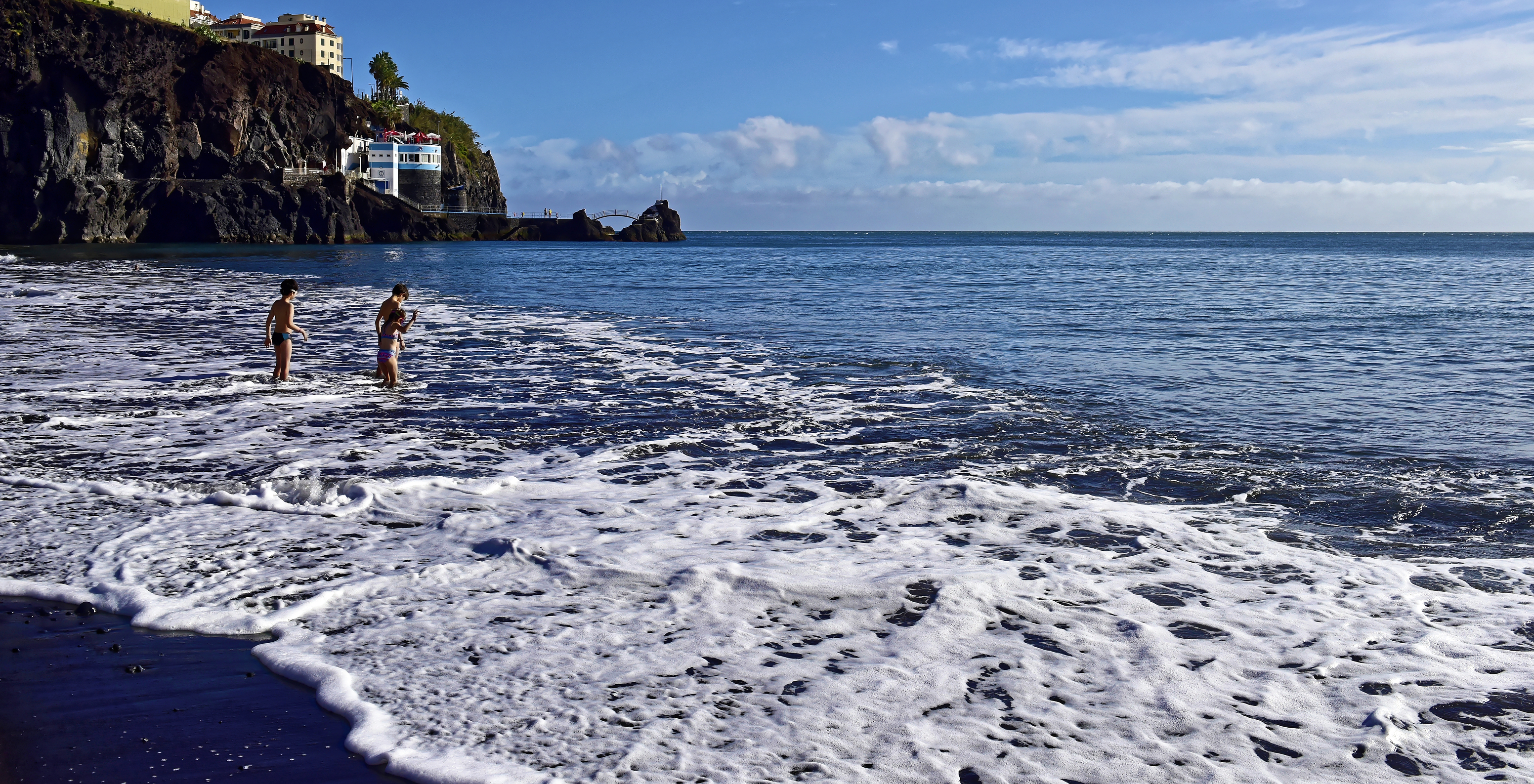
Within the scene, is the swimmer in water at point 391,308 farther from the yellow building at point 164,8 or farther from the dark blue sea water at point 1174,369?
the yellow building at point 164,8

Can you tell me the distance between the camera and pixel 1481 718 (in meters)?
4.70

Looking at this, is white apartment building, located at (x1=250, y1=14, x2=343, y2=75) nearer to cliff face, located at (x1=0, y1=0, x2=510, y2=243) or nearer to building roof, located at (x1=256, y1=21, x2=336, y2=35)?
building roof, located at (x1=256, y1=21, x2=336, y2=35)

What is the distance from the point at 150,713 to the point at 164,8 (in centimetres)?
10335

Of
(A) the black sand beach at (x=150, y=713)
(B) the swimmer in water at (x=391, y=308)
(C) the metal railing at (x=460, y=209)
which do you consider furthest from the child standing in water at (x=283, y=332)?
(C) the metal railing at (x=460, y=209)

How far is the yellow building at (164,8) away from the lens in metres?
83.1

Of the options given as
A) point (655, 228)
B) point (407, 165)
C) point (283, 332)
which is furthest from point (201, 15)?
point (283, 332)

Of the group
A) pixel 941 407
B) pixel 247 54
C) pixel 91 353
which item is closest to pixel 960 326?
pixel 941 407

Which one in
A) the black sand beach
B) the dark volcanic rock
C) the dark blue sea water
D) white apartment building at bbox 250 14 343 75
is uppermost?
white apartment building at bbox 250 14 343 75

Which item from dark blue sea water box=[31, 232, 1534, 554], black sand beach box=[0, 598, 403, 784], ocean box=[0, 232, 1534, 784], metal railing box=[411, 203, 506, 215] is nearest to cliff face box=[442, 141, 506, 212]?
metal railing box=[411, 203, 506, 215]

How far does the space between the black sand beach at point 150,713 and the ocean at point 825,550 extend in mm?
189

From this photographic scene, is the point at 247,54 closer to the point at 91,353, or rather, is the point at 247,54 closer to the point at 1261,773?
the point at 91,353

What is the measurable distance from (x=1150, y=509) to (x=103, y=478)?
928 cm

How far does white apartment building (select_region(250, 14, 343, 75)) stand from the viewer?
423 feet

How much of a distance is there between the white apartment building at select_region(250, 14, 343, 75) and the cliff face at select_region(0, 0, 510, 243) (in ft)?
120
